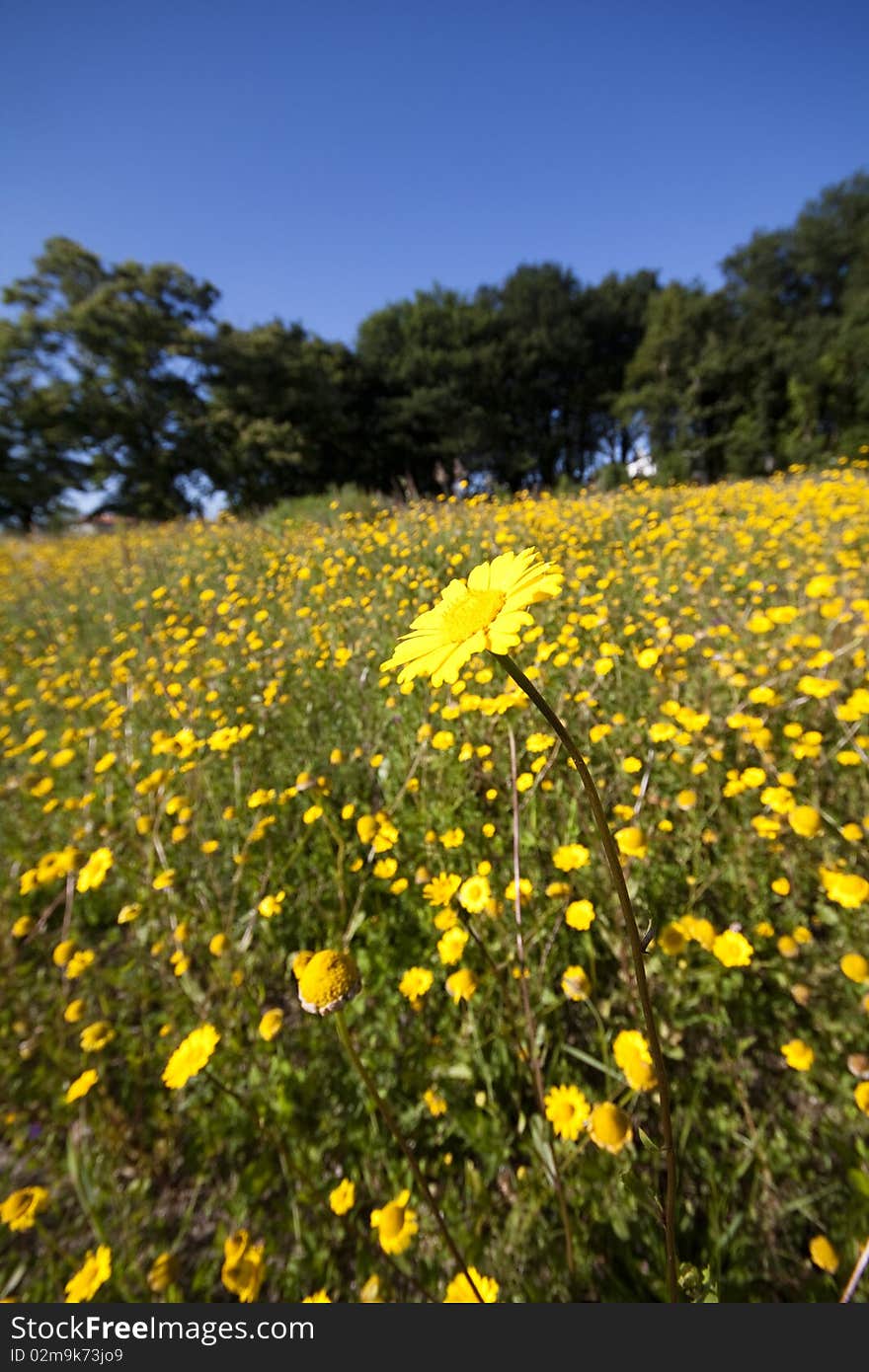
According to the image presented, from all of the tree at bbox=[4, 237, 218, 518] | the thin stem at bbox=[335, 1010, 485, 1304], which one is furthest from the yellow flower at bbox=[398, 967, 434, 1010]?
the tree at bbox=[4, 237, 218, 518]

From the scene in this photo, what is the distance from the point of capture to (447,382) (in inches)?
890

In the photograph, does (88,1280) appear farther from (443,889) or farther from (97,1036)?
(443,889)

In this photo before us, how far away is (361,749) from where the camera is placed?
6.19ft

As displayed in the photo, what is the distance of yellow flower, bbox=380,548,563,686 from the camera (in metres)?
0.48

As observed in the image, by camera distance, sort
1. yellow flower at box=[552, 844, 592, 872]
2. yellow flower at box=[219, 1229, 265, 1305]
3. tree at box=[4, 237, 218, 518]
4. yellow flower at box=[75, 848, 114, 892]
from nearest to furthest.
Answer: yellow flower at box=[219, 1229, 265, 1305] → yellow flower at box=[552, 844, 592, 872] → yellow flower at box=[75, 848, 114, 892] → tree at box=[4, 237, 218, 518]

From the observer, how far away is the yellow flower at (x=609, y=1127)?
2.24 ft

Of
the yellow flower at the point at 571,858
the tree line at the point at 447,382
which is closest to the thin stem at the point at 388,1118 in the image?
the yellow flower at the point at 571,858

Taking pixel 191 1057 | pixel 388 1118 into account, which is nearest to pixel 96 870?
pixel 191 1057

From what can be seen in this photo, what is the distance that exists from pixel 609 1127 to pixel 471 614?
0.72 m

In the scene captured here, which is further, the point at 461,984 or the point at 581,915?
the point at 581,915

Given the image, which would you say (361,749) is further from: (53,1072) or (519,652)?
(53,1072)

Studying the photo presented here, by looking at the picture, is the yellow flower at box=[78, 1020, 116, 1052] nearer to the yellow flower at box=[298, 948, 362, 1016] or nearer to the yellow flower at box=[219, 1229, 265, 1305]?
the yellow flower at box=[219, 1229, 265, 1305]

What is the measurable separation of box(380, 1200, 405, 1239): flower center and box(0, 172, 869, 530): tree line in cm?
1377

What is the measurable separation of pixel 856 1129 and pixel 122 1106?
1.55m
